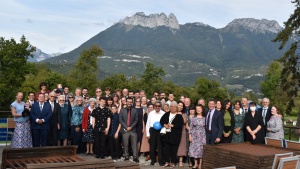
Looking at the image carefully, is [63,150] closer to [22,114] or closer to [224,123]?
[22,114]

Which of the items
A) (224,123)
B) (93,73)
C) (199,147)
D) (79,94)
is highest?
(93,73)

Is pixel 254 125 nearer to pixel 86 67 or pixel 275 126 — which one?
pixel 275 126

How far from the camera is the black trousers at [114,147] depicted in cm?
880

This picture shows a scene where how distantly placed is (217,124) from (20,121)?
4.64 meters

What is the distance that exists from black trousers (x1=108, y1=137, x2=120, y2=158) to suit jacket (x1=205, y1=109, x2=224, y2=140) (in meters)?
2.56

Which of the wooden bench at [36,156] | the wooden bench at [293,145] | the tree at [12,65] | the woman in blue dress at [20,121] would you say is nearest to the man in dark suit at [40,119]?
the woman in blue dress at [20,121]

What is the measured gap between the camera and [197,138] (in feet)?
25.9

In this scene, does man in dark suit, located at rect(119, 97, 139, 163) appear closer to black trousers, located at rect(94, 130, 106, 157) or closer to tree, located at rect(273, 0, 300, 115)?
black trousers, located at rect(94, 130, 106, 157)

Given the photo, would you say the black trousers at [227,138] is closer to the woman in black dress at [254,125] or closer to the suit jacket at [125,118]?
the woman in black dress at [254,125]

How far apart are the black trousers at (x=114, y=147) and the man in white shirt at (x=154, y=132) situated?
901mm

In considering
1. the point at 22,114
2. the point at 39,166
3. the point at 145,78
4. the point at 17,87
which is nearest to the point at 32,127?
the point at 22,114

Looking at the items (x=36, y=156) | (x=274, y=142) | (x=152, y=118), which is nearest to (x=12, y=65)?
(x=152, y=118)

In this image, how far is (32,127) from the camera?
8.14 metres

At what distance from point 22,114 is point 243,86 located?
526 ft
